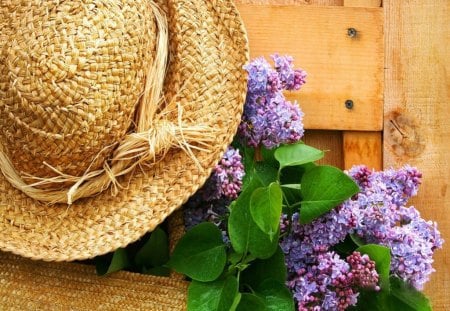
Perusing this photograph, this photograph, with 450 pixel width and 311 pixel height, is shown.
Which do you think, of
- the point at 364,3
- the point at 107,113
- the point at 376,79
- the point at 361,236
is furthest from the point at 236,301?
the point at 364,3

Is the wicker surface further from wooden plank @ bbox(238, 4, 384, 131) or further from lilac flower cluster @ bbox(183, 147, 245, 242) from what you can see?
wooden plank @ bbox(238, 4, 384, 131)

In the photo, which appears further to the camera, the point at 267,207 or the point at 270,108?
the point at 270,108

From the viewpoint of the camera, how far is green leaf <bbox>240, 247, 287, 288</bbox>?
1316 millimetres

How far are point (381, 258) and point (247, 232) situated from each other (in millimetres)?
226

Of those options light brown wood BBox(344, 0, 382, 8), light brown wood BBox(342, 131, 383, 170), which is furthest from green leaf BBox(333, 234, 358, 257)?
light brown wood BBox(344, 0, 382, 8)

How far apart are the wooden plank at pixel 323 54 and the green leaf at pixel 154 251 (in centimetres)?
38

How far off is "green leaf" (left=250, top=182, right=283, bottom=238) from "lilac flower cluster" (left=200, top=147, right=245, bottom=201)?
12 cm

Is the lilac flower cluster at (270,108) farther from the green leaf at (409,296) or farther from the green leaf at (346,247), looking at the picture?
the green leaf at (409,296)

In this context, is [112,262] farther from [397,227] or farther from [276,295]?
[397,227]

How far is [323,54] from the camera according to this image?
1.55m

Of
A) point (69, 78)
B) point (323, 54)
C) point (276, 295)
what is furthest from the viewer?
point (323, 54)

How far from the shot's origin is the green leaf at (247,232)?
128 centimetres

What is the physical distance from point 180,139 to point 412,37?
1.90ft

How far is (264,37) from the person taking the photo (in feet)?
5.06
